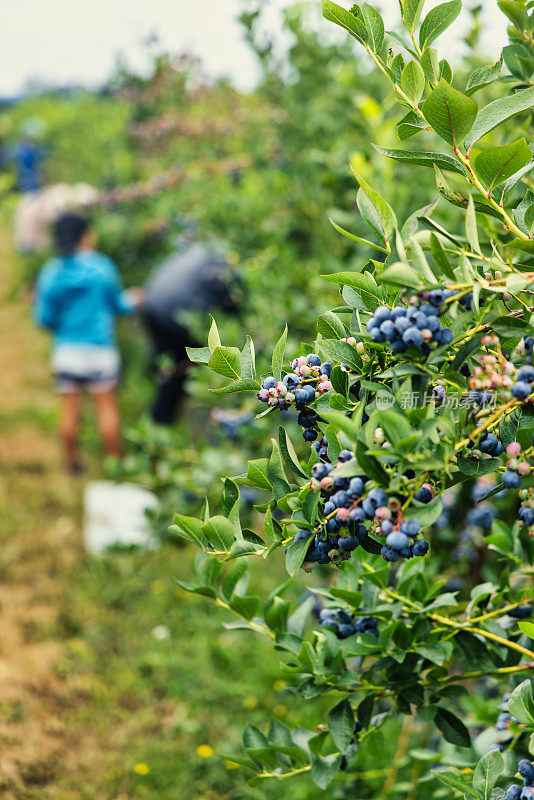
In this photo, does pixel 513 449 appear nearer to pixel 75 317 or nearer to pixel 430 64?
pixel 430 64

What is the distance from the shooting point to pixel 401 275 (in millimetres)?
587

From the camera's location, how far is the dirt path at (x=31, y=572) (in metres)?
2.17

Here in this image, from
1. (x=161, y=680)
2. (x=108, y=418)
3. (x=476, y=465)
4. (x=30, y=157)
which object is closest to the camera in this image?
(x=476, y=465)

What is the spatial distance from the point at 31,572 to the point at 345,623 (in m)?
2.58

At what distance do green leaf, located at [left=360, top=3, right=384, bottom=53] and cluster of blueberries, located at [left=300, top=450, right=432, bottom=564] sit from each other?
45 cm

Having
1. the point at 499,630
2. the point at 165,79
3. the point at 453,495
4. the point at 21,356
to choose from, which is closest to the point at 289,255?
the point at 453,495

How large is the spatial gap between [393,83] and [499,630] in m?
0.76

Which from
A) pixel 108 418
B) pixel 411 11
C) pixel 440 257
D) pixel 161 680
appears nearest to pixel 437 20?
pixel 411 11

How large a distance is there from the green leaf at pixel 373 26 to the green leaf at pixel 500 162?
0.18 meters

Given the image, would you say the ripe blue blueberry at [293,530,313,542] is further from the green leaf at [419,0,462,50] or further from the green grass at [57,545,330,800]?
the green grass at [57,545,330,800]

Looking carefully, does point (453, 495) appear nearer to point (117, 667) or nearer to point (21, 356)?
point (117, 667)

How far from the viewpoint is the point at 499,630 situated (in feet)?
3.36

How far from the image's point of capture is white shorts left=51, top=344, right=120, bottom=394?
4.23 m

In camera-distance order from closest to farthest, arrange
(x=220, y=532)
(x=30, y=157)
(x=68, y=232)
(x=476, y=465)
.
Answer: (x=476, y=465) < (x=220, y=532) < (x=68, y=232) < (x=30, y=157)
